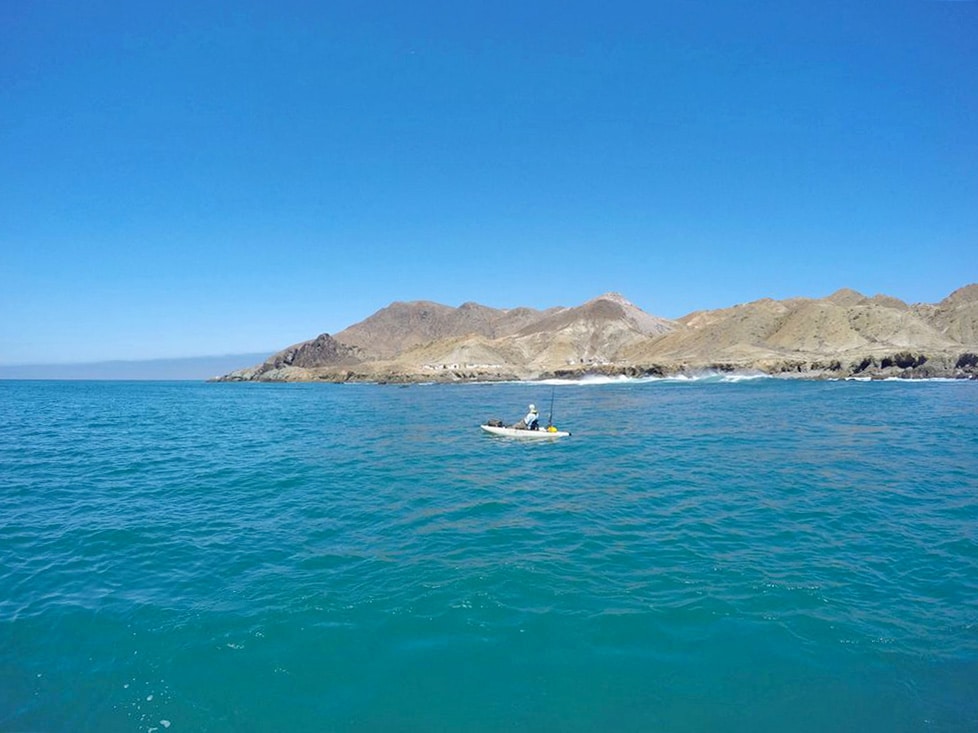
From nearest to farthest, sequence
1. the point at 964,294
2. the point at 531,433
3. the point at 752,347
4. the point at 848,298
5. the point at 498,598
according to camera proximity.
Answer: the point at 498,598 → the point at 531,433 → the point at 752,347 → the point at 964,294 → the point at 848,298

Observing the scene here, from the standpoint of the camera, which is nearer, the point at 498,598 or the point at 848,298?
the point at 498,598

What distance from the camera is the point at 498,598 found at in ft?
34.8

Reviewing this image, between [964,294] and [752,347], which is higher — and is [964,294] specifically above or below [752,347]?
above

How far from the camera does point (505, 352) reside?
17050cm

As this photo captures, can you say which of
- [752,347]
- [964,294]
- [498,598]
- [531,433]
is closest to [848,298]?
[964,294]

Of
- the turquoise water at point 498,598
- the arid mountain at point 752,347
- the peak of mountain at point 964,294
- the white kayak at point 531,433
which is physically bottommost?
the turquoise water at point 498,598

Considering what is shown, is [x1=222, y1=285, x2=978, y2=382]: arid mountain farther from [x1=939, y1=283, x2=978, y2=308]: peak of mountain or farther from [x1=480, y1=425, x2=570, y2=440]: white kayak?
[x1=480, y1=425, x2=570, y2=440]: white kayak

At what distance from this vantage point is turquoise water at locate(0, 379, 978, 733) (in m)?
7.70

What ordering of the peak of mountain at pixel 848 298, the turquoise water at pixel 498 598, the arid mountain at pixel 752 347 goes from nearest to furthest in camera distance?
the turquoise water at pixel 498 598 < the arid mountain at pixel 752 347 < the peak of mountain at pixel 848 298

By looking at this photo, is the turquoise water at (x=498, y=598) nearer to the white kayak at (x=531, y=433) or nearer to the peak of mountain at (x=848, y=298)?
the white kayak at (x=531, y=433)

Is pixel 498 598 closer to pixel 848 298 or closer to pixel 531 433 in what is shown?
pixel 531 433

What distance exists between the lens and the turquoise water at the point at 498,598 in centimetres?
770

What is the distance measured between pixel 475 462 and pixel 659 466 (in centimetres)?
888

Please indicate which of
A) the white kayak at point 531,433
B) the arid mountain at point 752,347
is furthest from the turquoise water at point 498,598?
the arid mountain at point 752,347
